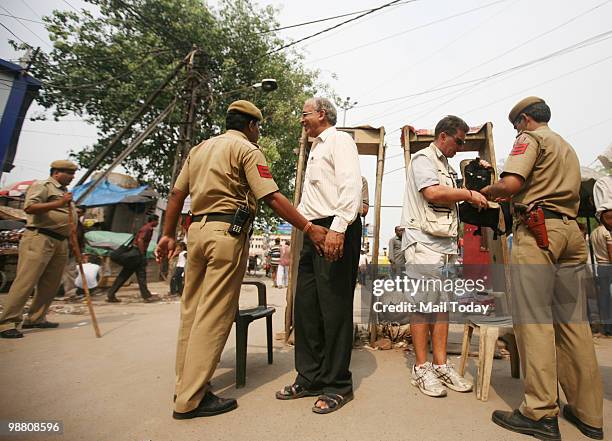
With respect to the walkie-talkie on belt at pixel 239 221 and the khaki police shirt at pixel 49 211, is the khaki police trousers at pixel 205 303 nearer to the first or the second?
the walkie-talkie on belt at pixel 239 221

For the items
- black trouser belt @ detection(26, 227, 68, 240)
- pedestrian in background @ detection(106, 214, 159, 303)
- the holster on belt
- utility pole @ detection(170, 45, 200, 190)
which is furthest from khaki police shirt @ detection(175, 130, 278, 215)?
utility pole @ detection(170, 45, 200, 190)

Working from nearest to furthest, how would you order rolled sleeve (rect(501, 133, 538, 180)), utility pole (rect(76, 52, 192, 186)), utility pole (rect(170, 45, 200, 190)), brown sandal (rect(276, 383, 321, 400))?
rolled sleeve (rect(501, 133, 538, 180)), brown sandal (rect(276, 383, 321, 400)), utility pole (rect(76, 52, 192, 186)), utility pole (rect(170, 45, 200, 190))

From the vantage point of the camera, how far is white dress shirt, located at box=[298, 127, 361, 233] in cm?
230

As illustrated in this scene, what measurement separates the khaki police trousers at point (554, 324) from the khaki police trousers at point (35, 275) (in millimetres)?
4946

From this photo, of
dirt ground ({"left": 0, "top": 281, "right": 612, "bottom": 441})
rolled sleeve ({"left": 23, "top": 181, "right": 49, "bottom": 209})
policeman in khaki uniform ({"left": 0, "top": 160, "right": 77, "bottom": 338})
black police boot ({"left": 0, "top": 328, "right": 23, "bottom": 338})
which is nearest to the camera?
dirt ground ({"left": 0, "top": 281, "right": 612, "bottom": 441})

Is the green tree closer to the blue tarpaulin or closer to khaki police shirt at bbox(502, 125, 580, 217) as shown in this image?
the blue tarpaulin

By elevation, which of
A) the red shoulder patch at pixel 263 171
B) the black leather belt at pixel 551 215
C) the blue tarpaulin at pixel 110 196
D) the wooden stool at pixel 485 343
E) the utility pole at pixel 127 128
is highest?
the utility pole at pixel 127 128

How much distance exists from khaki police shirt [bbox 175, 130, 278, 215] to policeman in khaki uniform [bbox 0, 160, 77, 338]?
293cm

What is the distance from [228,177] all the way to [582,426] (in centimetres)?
262

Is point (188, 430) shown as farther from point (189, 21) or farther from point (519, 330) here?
point (189, 21)

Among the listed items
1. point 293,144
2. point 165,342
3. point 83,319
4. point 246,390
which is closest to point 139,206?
point 293,144

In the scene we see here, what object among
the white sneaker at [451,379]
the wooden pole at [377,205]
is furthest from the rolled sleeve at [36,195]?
the white sneaker at [451,379]

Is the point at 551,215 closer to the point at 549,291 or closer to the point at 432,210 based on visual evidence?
the point at 549,291

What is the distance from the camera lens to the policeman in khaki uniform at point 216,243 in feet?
6.82
